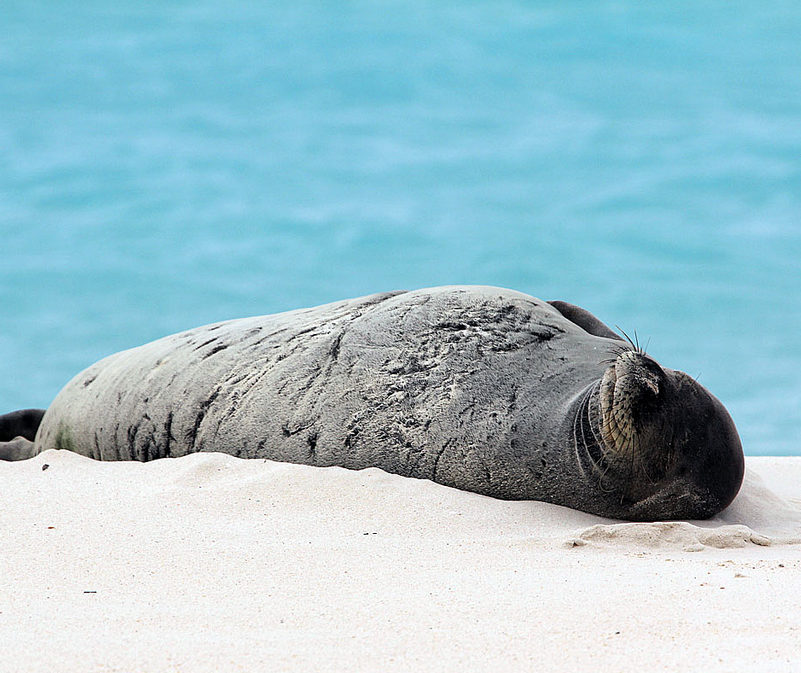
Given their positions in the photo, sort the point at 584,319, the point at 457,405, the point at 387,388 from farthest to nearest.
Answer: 1. the point at 584,319
2. the point at 387,388
3. the point at 457,405

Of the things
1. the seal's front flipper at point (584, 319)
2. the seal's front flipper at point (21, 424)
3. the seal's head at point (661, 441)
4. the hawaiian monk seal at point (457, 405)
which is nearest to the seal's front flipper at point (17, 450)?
the seal's front flipper at point (21, 424)

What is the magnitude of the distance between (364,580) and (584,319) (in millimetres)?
3038

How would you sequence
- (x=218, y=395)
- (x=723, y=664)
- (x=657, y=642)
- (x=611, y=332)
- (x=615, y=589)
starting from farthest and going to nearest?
(x=611, y=332), (x=218, y=395), (x=615, y=589), (x=657, y=642), (x=723, y=664)

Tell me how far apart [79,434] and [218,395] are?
1696 mm

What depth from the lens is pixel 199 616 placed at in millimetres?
2105

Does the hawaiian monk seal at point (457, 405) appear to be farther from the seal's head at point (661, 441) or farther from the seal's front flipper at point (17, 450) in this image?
the seal's front flipper at point (17, 450)

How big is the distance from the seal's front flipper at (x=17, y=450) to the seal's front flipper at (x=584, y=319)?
14.1 ft

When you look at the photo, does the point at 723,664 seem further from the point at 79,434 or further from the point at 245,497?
the point at 79,434

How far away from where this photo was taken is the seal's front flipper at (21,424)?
23.1 ft

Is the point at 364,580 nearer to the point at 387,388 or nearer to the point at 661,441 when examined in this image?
the point at 661,441

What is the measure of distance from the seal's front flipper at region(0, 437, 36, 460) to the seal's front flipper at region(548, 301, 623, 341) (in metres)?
4.31

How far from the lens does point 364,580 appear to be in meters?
2.47

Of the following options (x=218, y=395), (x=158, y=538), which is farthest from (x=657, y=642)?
(x=218, y=395)

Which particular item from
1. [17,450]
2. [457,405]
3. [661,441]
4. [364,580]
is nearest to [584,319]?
[457,405]
